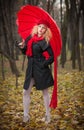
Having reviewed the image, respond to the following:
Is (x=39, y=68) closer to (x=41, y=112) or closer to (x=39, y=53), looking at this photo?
(x=39, y=53)

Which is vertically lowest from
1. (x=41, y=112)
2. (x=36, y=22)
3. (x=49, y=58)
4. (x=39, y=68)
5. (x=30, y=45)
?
(x=41, y=112)

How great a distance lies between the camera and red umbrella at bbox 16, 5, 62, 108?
232 inches

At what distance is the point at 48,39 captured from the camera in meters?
5.94

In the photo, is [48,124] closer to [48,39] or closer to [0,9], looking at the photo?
[48,39]

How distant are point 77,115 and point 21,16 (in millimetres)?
2298

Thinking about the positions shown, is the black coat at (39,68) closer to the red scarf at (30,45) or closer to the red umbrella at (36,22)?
the red scarf at (30,45)

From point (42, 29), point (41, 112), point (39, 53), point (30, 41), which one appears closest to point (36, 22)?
point (42, 29)

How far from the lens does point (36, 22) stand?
611cm

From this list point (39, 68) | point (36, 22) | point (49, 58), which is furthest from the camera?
point (36, 22)

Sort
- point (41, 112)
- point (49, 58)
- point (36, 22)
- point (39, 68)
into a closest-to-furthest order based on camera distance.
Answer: point (49, 58), point (39, 68), point (36, 22), point (41, 112)

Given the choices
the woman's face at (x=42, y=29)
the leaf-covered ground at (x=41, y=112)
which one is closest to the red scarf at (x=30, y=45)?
the woman's face at (x=42, y=29)

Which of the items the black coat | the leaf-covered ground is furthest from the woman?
the leaf-covered ground

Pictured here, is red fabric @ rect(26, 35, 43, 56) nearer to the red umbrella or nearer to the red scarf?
the red scarf

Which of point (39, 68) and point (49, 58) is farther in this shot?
point (39, 68)
